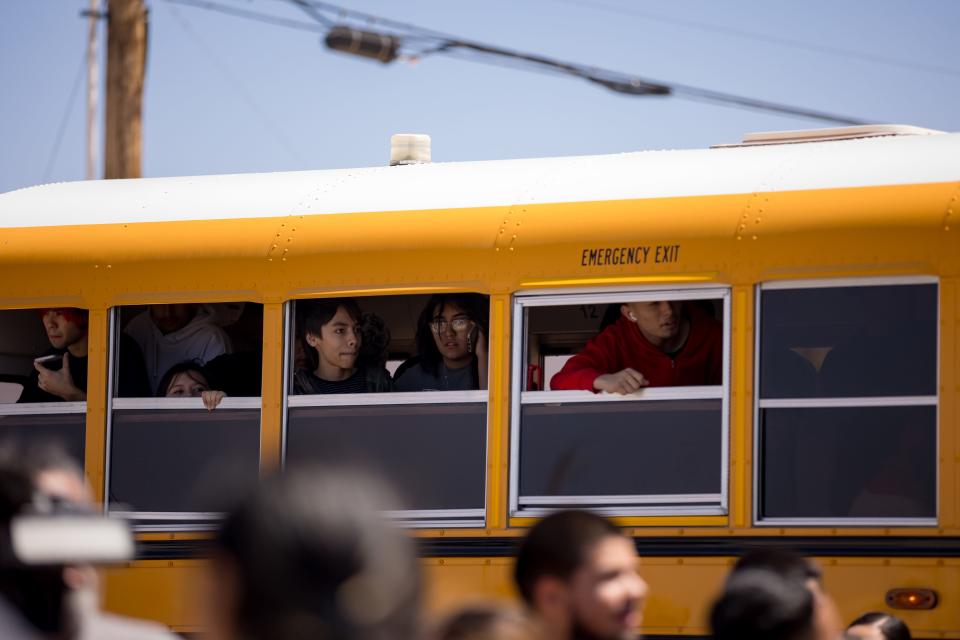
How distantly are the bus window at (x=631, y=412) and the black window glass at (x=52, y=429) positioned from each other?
1.86m

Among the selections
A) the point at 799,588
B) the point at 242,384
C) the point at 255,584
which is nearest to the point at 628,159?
the point at 242,384

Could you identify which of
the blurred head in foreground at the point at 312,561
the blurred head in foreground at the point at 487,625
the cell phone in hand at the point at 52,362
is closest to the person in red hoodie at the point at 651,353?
the cell phone in hand at the point at 52,362

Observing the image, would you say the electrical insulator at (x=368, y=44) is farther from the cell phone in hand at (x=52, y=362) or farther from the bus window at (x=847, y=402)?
the bus window at (x=847, y=402)

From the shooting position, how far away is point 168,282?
6262mm

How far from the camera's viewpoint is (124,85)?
40.8 ft

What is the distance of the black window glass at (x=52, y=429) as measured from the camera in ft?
20.8

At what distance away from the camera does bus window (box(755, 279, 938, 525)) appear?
5.23m

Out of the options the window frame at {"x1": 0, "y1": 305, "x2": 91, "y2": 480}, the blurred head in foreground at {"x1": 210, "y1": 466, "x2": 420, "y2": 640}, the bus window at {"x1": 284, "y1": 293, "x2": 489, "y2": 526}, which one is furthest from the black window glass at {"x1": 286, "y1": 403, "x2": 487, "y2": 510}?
the blurred head in foreground at {"x1": 210, "y1": 466, "x2": 420, "y2": 640}

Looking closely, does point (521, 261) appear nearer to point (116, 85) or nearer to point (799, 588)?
point (799, 588)

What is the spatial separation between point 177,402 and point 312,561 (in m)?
4.90

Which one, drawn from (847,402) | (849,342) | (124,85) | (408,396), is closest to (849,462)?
(847,402)

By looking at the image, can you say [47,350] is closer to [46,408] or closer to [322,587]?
[46,408]

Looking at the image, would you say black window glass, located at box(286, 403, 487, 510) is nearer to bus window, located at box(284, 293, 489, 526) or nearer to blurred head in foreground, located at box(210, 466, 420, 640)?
bus window, located at box(284, 293, 489, 526)

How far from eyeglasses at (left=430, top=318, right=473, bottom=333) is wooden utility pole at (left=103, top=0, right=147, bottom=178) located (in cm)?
697
